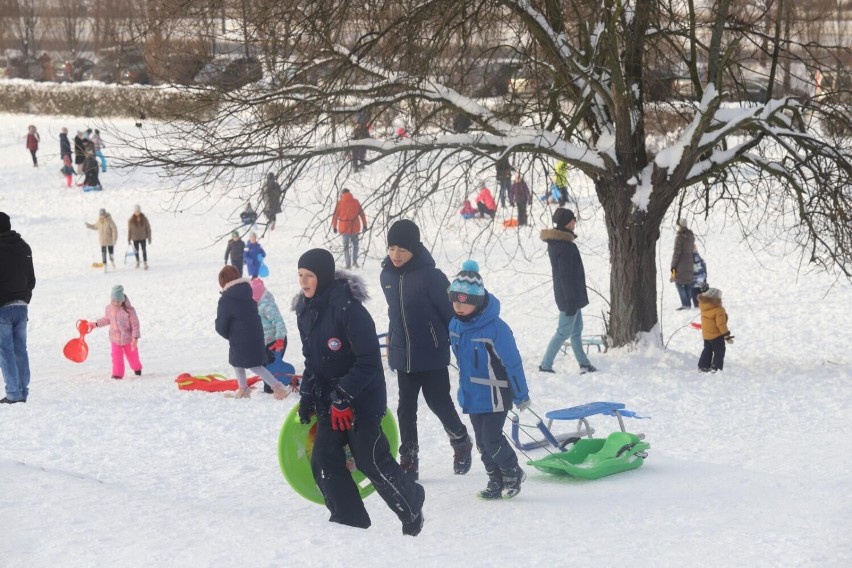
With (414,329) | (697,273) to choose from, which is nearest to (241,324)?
(414,329)

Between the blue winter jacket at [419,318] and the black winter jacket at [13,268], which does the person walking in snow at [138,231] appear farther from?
the blue winter jacket at [419,318]

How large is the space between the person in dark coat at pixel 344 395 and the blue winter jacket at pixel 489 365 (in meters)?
0.75

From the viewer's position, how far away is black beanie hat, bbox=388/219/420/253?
740cm

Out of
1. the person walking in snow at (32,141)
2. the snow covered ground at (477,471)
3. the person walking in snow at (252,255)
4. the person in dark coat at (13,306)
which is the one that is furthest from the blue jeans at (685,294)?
the person walking in snow at (32,141)

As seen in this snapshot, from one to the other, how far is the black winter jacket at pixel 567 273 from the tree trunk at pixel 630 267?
3.33 ft

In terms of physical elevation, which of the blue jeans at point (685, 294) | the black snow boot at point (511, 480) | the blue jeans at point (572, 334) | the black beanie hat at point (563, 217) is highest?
the black beanie hat at point (563, 217)

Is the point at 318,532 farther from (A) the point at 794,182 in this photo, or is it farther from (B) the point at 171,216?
(B) the point at 171,216

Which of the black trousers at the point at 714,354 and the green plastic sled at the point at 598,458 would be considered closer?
the green plastic sled at the point at 598,458

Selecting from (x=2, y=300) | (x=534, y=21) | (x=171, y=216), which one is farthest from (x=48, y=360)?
(x=171, y=216)

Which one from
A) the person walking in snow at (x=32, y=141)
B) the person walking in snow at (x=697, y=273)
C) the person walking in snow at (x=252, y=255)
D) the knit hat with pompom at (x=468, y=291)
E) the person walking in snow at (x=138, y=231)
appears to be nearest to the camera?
the knit hat with pompom at (x=468, y=291)

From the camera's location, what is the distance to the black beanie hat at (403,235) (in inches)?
291

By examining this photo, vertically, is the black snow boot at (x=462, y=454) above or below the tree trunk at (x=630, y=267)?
below

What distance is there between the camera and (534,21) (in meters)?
11.4

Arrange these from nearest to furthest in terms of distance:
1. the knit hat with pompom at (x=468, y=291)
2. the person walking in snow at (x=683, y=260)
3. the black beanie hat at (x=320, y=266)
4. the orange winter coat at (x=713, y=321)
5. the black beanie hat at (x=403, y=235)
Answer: the black beanie hat at (x=320, y=266) → the knit hat with pompom at (x=468, y=291) → the black beanie hat at (x=403, y=235) → the orange winter coat at (x=713, y=321) → the person walking in snow at (x=683, y=260)
